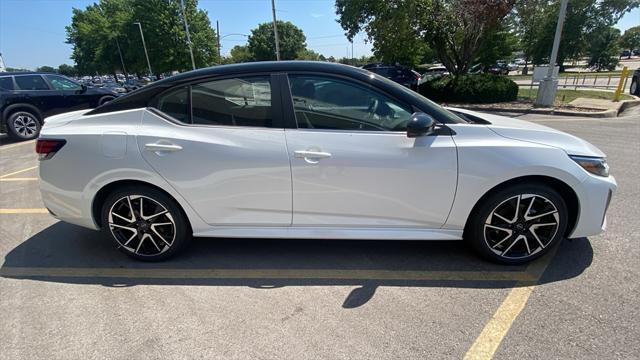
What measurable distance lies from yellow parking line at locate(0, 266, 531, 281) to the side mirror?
113 cm

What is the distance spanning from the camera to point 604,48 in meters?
40.3

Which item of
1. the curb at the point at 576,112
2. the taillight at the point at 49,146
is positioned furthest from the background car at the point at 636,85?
the taillight at the point at 49,146

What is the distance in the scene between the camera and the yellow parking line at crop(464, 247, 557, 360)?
6.73ft

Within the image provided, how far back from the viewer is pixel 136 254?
119 inches

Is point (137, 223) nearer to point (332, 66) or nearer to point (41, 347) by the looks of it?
point (41, 347)

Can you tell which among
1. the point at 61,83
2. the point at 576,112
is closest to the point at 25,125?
the point at 61,83

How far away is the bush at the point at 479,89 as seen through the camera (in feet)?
43.3

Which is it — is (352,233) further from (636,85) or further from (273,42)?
(273,42)

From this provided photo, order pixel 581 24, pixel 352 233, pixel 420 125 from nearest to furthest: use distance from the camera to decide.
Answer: pixel 420 125 < pixel 352 233 < pixel 581 24

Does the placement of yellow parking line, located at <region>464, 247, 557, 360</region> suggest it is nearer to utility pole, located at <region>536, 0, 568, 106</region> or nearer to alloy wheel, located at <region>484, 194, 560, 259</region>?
alloy wheel, located at <region>484, 194, 560, 259</region>

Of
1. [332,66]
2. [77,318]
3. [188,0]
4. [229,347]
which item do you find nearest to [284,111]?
[332,66]

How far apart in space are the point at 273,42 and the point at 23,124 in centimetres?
6986

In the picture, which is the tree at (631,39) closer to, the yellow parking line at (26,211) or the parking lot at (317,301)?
the parking lot at (317,301)

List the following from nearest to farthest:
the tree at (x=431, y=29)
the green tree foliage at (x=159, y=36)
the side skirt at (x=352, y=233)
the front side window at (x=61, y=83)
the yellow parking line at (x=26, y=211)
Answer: the side skirt at (x=352, y=233)
the yellow parking line at (x=26, y=211)
the front side window at (x=61, y=83)
the tree at (x=431, y=29)
the green tree foliage at (x=159, y=36)
